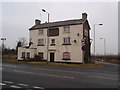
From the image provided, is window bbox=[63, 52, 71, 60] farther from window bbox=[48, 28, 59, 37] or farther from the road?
the road

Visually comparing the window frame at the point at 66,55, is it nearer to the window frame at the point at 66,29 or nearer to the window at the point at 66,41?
the window at the point at 66,41

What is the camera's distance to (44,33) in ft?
118

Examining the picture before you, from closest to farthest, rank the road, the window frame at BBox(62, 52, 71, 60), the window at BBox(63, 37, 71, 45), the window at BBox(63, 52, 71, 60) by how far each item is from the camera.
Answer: the road
the window frame at BBox(62, 52, 71, 60)
the window at BBox(63, 52, 71, 60)
the window at BBox(63, 37, 71, 45)

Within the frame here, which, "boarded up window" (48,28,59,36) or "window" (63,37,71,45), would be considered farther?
"boarded up window" (48,28,59,36)

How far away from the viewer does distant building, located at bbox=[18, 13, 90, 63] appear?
103 ft

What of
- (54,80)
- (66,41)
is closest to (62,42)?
(66,41)

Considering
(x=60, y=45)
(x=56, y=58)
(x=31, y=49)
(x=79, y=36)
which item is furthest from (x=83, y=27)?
(x=31, y=49)

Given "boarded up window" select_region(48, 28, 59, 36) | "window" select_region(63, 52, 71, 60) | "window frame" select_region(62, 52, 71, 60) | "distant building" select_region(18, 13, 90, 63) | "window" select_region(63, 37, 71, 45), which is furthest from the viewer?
"boarded up window" select_region(48, 28, 59, 36)

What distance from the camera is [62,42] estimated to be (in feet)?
109

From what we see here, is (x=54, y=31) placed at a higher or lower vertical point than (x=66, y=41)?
higher

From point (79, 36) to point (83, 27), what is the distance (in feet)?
6.94

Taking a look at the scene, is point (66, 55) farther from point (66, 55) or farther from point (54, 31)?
point (54, 31)

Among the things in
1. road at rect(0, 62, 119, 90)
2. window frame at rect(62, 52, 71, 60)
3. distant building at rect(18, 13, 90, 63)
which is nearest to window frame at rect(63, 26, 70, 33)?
distant building at rect(18, 13, 90, 63)

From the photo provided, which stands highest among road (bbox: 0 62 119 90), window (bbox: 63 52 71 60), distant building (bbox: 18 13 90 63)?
distant building (bbox: 18 13 90 63)
